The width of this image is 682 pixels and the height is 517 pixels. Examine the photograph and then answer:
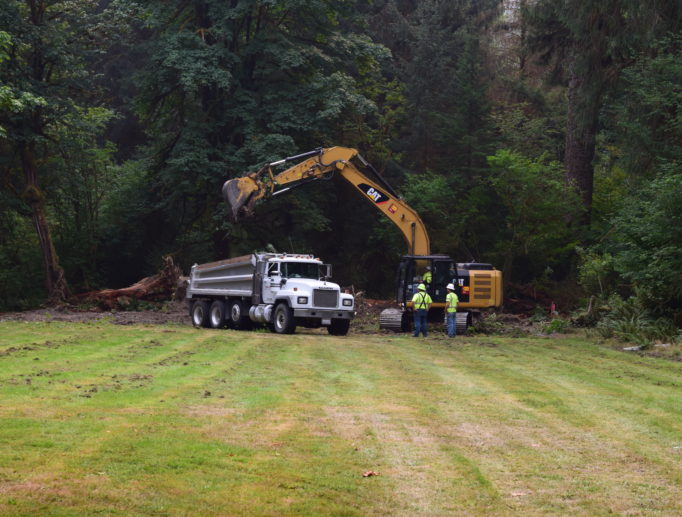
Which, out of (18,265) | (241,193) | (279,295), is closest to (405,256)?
(279,295)

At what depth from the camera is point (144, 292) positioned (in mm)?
37625

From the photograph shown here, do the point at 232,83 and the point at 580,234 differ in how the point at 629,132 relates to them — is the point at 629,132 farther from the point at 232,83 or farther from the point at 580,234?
the point at 232,83

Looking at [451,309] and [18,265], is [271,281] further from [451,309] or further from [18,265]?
[18,265]

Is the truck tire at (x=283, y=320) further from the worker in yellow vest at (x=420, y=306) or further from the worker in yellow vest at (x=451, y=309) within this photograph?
the worker in yellow vest at (x=451, y=309)

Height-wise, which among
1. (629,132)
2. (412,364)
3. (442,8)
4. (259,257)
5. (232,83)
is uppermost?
(442,8)

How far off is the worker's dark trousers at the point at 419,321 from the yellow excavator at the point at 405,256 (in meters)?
1.37

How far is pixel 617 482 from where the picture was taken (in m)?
8.28

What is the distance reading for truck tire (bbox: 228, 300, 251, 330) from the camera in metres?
29.0

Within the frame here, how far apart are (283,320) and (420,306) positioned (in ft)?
14.0

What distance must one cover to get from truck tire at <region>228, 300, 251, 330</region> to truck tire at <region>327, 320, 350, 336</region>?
10.1 feet

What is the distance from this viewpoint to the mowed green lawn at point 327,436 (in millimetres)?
7367

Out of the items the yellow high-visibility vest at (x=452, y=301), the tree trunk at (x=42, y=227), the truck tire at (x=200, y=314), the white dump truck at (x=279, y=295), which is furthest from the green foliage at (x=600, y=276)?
the tree trunk at (x=42, y=227)

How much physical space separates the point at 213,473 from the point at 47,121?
32.4 m

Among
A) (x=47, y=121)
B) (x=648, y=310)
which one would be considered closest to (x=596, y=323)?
(x=648, y=310)
